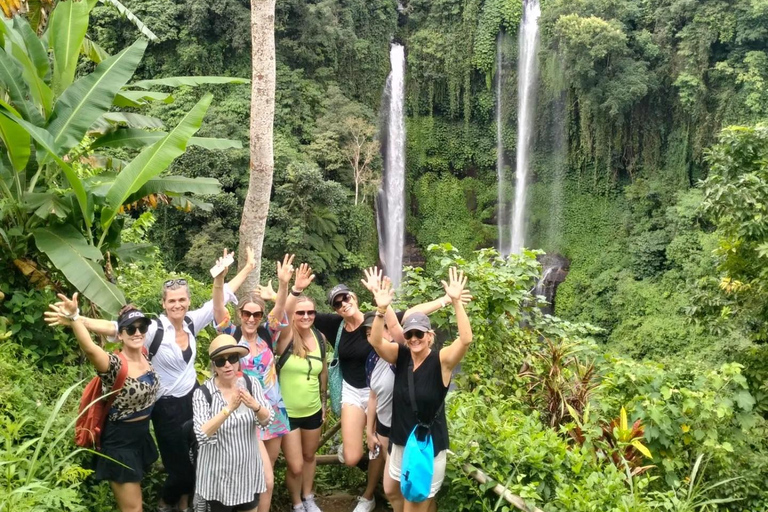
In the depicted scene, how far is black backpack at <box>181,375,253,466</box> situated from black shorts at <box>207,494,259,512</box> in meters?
0.25

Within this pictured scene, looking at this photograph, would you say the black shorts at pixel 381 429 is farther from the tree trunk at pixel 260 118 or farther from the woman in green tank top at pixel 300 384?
the tree trunk at pixel 260 118

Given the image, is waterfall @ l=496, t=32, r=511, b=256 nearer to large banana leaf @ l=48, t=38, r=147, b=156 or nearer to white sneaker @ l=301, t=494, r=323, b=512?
large banana leaf @ l=48, t=38, r=147, b=156

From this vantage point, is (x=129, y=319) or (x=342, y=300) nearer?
(x=129, y=319)

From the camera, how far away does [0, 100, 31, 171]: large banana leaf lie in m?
3.56

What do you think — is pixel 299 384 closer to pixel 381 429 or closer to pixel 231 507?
pixel 381 429

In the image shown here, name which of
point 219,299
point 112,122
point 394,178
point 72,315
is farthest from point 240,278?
point 394,178

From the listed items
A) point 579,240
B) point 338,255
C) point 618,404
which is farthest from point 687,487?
point 579,240

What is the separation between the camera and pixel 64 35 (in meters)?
4.43

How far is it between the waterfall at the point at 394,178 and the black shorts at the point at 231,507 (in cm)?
1787

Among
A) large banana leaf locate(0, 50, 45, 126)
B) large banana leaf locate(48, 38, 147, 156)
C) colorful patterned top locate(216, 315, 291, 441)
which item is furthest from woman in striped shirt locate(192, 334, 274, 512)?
large banana leaf locate(0, 50, 45, 126)

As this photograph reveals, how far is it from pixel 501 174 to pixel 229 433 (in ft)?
69.7

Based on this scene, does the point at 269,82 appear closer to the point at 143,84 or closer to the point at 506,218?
the point at 143,84

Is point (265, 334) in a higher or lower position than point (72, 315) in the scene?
lower

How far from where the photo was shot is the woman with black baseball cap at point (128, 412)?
2977 millimetres
